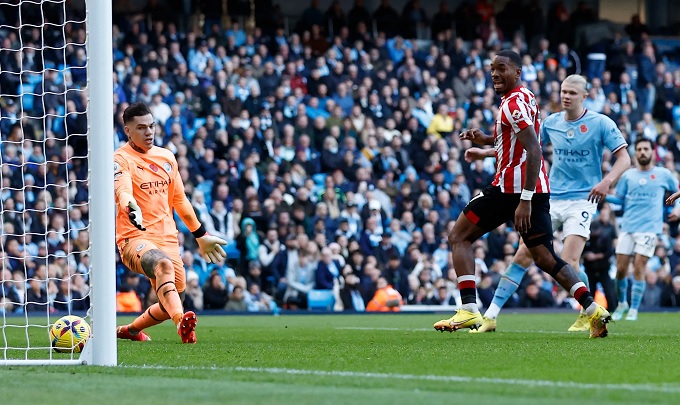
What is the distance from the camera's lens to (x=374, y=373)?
20.2 ft

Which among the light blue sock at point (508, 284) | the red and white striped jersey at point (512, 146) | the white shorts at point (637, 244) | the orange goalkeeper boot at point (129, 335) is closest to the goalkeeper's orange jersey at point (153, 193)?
the orange goalkeeper boot at point (129, 335)

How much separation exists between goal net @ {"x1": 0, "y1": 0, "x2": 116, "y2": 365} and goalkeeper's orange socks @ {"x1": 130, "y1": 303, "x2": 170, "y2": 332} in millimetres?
441

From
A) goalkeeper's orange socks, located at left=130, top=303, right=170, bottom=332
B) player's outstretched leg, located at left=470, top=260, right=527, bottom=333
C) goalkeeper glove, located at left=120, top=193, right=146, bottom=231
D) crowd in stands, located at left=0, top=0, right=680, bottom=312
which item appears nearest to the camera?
goalkeeper glove, located at left=120, top=193, right=146, bottom=231

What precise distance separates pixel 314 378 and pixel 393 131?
17345 mm

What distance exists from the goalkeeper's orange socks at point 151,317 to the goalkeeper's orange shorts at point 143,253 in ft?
0.74

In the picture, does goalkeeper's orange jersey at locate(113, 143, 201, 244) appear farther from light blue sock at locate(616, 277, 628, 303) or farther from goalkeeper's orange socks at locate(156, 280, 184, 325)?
light blue sock at locate(616, 277, 628, 303)

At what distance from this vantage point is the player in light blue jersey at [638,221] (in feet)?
49.3

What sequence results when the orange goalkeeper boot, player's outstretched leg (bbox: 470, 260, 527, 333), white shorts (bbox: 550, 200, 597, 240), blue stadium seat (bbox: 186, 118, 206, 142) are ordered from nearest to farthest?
the orange goalkeeper boot
player's outstretched leg (bbox: 470, 260, 527, 333)
white shorts (bbox: 550, 200, 597, 240)
blue stadium seat (bbox: 186, 118, 206, 142)

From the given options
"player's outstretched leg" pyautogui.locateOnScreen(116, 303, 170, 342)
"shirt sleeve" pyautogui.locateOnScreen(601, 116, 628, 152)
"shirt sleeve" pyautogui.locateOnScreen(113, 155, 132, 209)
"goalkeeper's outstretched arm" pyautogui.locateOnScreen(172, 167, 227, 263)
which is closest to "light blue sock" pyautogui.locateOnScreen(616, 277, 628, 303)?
"shirt sleeve" pyautogui.locateOnScreen(601, 116, 628, 152)

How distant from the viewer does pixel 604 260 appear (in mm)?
20516

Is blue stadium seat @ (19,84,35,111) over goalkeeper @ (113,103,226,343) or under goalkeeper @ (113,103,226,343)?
over

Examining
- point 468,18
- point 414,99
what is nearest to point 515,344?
point 414,99

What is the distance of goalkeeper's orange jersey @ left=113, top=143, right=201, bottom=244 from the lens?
374 inches

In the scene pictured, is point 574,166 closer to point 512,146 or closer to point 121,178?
point 512,146
